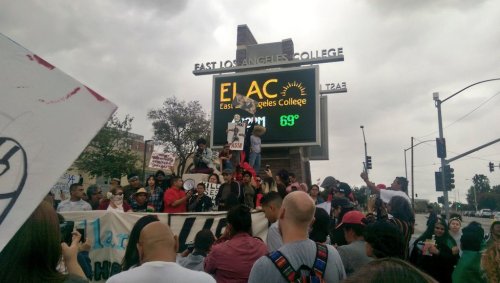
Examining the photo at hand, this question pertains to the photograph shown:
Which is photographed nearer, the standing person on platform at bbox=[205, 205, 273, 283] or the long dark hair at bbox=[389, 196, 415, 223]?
the standing person on platform at bbox=[205, 205, 273, 283]

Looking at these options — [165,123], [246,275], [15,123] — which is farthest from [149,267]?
[165,123]

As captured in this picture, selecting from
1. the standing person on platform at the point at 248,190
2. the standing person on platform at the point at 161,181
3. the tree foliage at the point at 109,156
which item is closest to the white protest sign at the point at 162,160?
the standing person on platform at the point at 161,181

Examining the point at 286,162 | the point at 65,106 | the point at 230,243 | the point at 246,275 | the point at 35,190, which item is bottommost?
the point at 246,275

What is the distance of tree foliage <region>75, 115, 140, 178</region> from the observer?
31.5 meters

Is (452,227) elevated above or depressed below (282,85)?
below

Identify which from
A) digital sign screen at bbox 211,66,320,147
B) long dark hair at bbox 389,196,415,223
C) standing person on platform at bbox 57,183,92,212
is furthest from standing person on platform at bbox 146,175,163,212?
digital sign screen at bbox 211,66,320,147

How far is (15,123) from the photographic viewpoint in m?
1.55

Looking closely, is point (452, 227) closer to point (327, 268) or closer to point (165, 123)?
point (327, 268)

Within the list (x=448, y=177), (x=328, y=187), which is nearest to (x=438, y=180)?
(x=448, y=177)

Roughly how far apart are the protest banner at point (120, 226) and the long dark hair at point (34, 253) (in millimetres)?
4860

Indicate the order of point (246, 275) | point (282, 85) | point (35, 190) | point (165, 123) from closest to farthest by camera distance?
1. point (35, 190)
2. point (246, 275)
3. point (282, 85)
4. point (165, 123)

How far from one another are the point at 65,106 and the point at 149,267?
3.20ft

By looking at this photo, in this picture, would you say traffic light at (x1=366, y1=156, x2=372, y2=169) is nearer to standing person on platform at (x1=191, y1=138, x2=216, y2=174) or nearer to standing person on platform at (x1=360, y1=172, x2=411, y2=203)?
standing person on platform at (x1=191, y1=138, x2=216, y2=174)

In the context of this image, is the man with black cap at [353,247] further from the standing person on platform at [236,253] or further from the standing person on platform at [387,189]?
the standing person on platform at [387,189]
